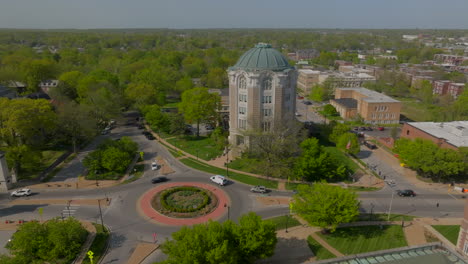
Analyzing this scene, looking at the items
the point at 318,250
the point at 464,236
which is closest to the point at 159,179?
the point at 318,250

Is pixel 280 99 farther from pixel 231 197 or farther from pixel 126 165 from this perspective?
pixel 126 165

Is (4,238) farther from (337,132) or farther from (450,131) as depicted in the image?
(450,131)

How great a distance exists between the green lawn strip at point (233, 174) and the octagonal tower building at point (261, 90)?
31.2ft

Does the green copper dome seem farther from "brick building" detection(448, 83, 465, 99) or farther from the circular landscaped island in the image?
"brick building" detection(448, 83, 465, 99)

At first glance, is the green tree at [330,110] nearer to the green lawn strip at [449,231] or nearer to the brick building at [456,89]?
the brick building at [456,89]

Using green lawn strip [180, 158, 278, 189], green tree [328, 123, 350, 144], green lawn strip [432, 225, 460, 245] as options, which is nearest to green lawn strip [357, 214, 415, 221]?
green lawn strip [432, 225, 460, 245]

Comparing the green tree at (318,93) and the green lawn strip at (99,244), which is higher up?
the green tree at (318,93)

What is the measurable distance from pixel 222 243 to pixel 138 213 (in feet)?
68.3

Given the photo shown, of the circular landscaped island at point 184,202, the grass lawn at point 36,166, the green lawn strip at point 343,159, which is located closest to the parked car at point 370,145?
the green lawn strip at point 343,159

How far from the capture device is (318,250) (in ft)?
124

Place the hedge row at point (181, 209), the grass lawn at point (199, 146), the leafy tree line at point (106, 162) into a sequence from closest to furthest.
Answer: the hedge row at point (181, 209), the leafy tree line at point (106, 162), the grass lawn at point (199, 146)

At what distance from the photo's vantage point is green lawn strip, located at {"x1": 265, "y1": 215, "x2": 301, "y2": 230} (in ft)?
139

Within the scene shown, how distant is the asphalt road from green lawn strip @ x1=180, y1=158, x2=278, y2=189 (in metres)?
2.09

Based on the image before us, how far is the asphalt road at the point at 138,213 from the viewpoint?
40.2 metres
